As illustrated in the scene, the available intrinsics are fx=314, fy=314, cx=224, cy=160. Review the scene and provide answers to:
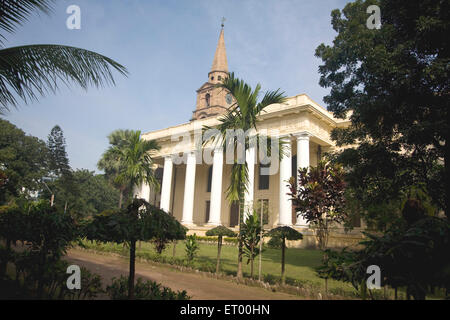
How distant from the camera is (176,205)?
3747 cm

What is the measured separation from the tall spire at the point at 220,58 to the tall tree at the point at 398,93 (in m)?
39.4

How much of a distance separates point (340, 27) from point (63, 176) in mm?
44920

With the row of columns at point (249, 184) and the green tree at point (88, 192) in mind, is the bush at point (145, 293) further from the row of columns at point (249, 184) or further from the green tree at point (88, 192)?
the green tree at point (88, 192)

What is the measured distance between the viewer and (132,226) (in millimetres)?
5285

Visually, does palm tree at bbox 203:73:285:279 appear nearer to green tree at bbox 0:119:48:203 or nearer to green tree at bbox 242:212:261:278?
green tree at bbox 242:212:261:278

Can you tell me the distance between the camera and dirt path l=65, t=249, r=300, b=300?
776cm

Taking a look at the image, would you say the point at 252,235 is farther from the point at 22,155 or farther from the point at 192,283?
the point at 22,155

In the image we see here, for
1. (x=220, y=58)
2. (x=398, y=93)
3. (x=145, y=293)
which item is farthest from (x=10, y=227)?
(x=220, y=58)

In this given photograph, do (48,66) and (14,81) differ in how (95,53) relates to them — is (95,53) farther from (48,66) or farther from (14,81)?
(14,81)

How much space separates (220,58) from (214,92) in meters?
5.89

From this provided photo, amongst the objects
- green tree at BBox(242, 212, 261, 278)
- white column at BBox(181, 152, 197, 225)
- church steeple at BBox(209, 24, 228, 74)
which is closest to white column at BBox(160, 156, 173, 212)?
white column at BBox(181, 152, 197, 225)

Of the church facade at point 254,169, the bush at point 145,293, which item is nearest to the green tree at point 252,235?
the bush at point 145,293

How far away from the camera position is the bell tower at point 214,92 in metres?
49.5

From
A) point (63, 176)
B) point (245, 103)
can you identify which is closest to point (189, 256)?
point (245, 103)
